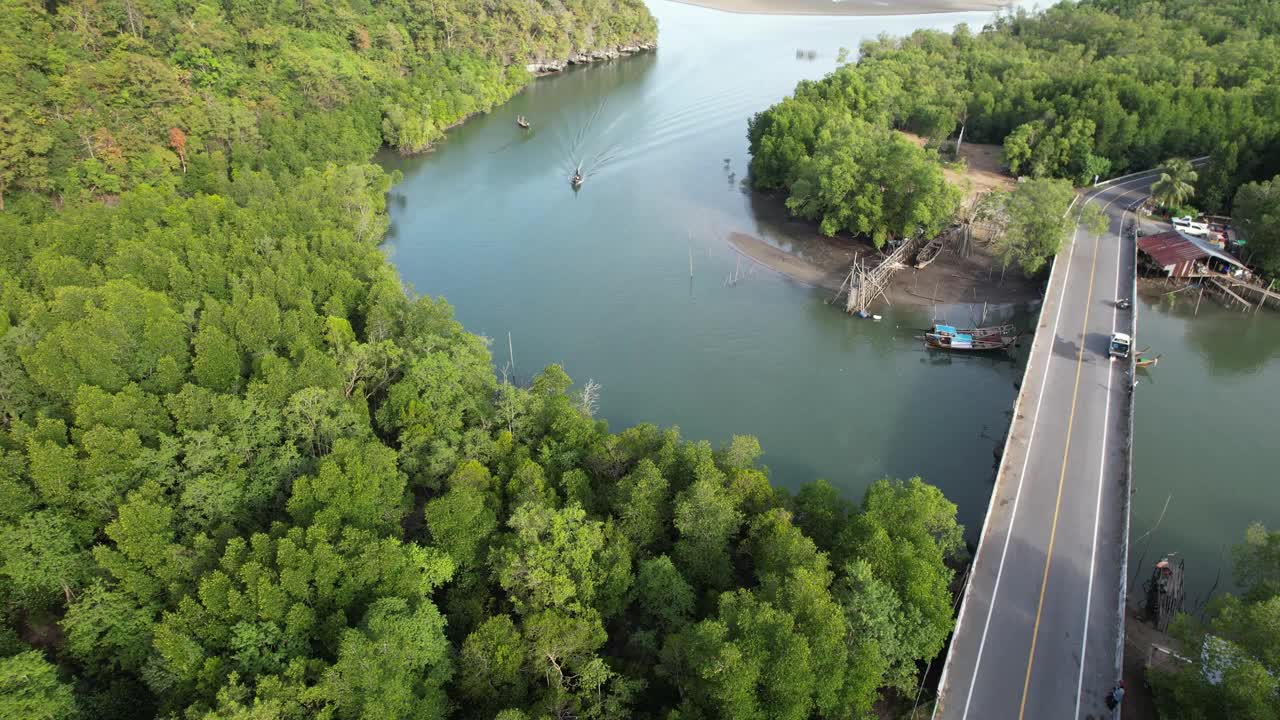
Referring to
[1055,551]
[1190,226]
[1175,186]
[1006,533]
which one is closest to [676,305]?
[1006,533]

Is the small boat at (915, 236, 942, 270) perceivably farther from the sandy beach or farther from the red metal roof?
the sandy beach

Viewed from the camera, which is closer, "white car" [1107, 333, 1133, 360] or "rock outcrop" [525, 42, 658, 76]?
"white car" [1107, 333, 1133, 360]

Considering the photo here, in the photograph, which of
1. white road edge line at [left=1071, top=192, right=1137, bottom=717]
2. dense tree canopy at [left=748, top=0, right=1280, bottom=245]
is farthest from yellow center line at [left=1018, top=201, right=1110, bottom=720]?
dense tree canopy at [left=748, top=0, right=1280, bottom=245]

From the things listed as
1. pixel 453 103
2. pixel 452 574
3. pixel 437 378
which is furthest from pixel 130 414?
pixel 453 103

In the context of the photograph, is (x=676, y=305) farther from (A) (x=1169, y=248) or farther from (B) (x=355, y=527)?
(A) (x=1169, y=248)

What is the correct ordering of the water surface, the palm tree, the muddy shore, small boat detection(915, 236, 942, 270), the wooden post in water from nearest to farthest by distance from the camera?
the water surface, the wooden post in water, the muddy shore, small boat detection(915, 236, 942, 270), the palm tree

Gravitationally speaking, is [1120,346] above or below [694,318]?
above
